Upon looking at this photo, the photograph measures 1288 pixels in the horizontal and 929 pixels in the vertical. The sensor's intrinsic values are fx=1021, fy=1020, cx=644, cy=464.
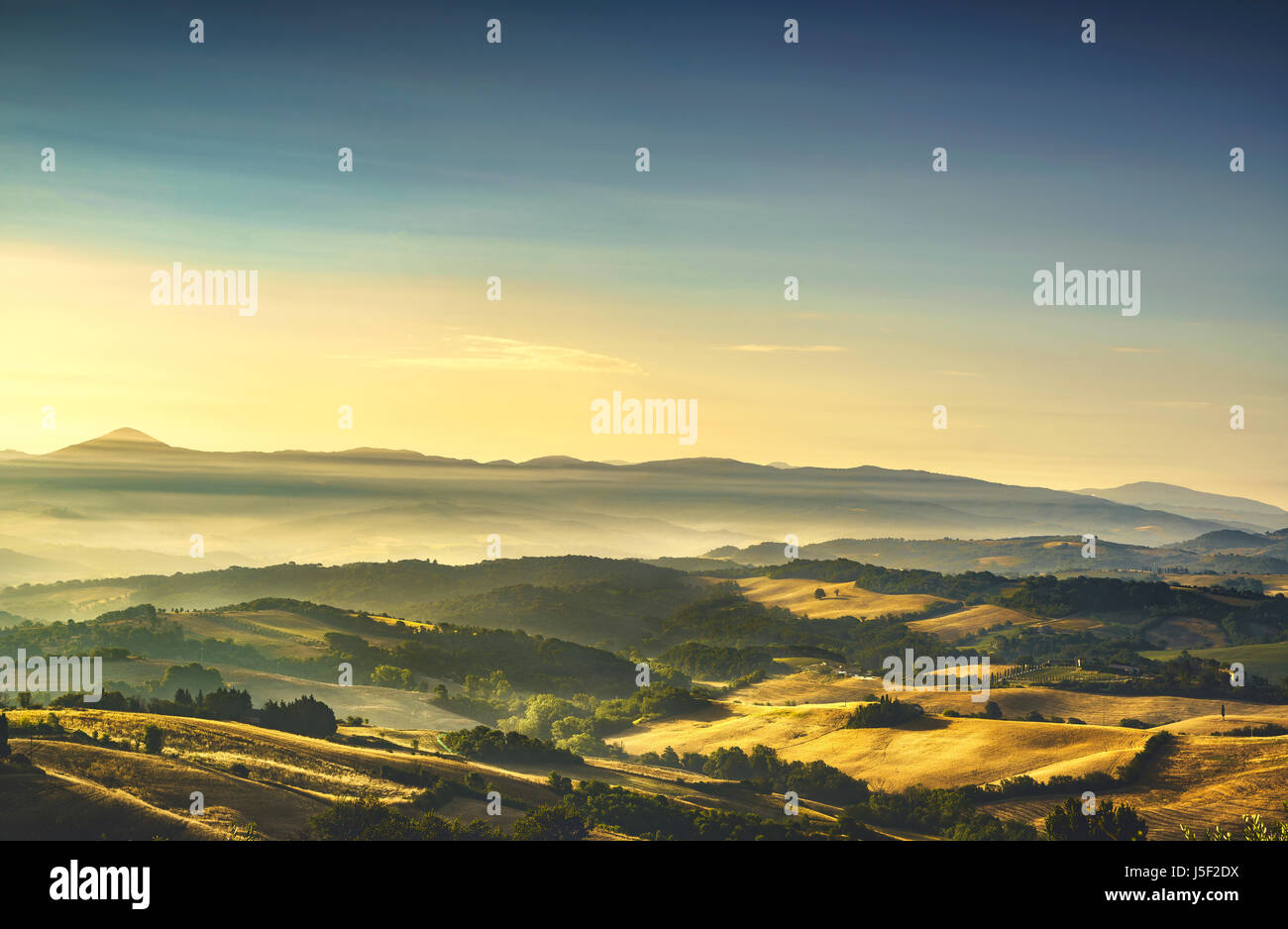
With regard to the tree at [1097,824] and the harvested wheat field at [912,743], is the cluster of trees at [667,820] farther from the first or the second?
the harvested wheat field at [912,743]

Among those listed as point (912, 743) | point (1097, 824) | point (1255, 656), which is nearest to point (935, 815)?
point (1097, 824)

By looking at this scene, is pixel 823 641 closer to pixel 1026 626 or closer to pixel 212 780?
pixel 1026 626

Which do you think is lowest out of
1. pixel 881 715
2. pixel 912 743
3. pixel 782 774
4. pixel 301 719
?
pixel 782 774

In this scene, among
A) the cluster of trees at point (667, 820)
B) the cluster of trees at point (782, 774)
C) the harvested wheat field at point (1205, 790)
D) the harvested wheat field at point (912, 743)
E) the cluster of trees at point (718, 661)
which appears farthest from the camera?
the cluster of trees at point (718, 661)

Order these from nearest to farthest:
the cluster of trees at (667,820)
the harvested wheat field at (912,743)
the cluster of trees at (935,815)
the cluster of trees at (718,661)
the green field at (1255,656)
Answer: the cluster of trees at (667,820) → the cluster of trees at (935,815) → the harvested wheat field at (912,743) → the green field at (1255,656) → the cluster of trees at (718,661)

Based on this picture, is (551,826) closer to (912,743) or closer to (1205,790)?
(1205,790)

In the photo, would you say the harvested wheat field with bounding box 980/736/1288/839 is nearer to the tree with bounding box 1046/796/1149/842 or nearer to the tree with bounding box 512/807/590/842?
the tree with bounding box 1046/796/1149/842

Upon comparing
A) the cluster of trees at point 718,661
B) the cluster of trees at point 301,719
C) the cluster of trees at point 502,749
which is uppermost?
the cluster of trees at point 301,719

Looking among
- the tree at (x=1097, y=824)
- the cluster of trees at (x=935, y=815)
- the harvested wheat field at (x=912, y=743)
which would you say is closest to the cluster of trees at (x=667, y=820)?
the cluster of trees at (x=935, y=815)
